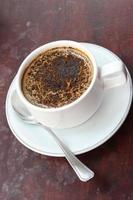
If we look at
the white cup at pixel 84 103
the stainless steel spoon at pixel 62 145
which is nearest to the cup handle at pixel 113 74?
the white cup at pixel 84 103

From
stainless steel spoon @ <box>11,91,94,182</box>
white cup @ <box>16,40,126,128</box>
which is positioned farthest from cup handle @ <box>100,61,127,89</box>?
stainless steel spoon @ <box>11,91,94,182</box>

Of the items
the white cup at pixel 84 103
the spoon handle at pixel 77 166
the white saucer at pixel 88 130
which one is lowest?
the spoon handle at pixel 77 166

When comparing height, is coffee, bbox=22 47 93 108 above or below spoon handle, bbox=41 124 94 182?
above

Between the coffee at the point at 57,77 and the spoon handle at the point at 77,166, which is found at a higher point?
the coffee at the point at 57,77

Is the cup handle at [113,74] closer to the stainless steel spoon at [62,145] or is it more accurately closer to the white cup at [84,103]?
the white cup at [84,103]

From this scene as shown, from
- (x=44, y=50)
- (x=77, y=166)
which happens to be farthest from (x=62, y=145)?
(x=44, y=50)

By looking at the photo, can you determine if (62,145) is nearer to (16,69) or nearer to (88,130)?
(88,130)

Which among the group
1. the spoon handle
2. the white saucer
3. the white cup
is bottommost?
the spoon handle

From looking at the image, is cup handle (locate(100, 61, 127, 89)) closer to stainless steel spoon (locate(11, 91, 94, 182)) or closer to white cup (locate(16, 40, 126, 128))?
white cup (locate(16, 40, 126, 128))
